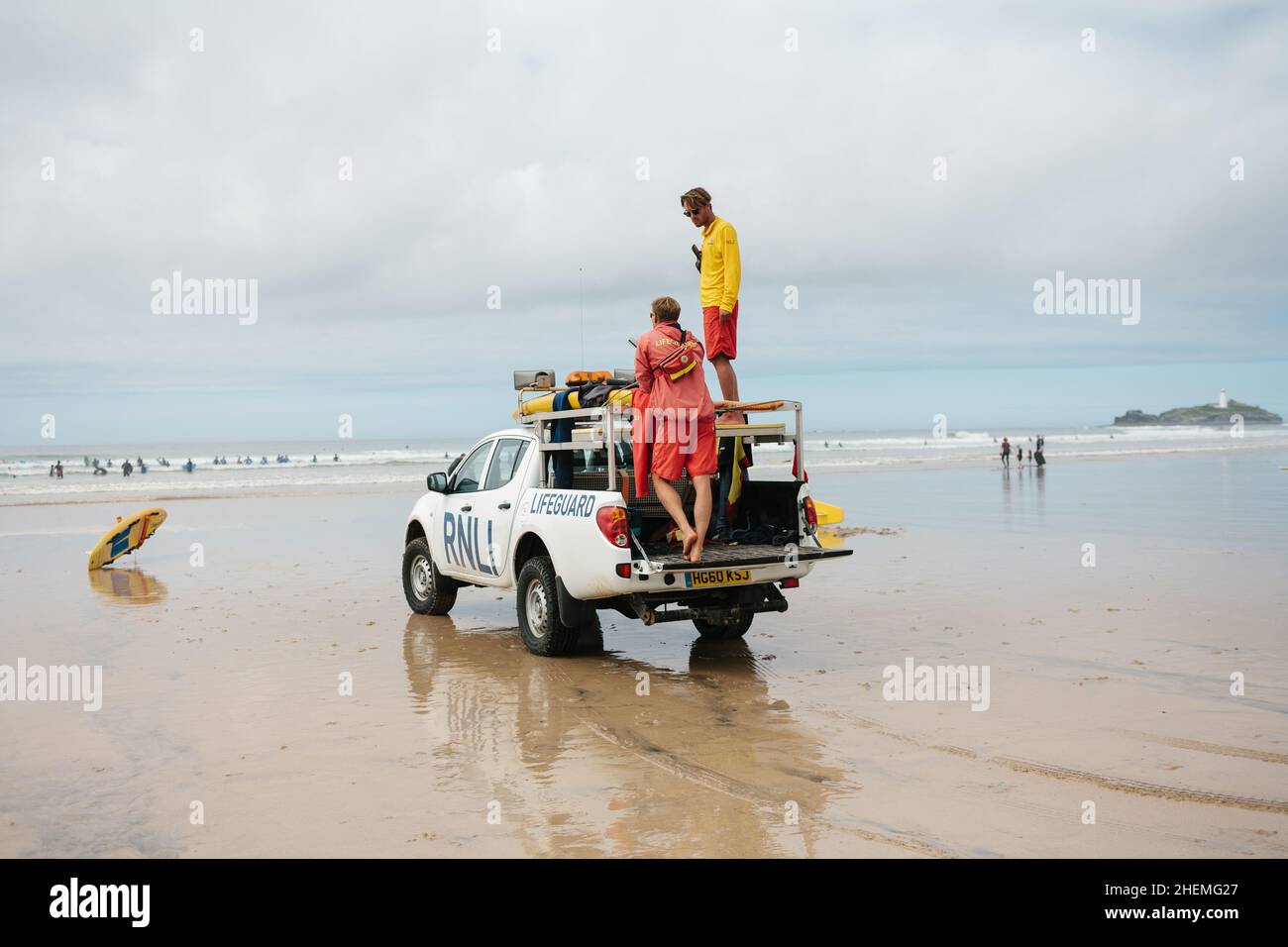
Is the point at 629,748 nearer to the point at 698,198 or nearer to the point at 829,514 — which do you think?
the point at 698,198

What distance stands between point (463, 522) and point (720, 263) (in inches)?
138

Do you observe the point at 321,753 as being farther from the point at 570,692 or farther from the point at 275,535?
the point at 275,535

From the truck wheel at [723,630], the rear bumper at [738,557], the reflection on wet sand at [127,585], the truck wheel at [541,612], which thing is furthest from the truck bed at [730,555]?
the reflection on wet sand at [127,585]

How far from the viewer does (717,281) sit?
970cm

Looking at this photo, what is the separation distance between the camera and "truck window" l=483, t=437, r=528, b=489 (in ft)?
33.7

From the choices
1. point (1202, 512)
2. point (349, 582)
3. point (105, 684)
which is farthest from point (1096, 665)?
point (1202, 512)

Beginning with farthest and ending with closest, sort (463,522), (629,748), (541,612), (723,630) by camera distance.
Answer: (463,522) → (723,630) → (541,612) → (629,748)

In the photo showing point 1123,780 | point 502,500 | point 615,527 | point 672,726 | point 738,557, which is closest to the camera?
point 1123,780

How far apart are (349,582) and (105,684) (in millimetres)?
5836

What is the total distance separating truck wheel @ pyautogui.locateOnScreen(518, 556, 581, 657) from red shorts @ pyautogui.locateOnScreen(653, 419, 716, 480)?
1408 mm

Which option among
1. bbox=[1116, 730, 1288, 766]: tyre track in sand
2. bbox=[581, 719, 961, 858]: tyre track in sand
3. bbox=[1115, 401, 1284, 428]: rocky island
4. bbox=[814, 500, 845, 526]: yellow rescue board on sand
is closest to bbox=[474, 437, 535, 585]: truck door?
bbox=[581, 719, 961, 858]: tyre track in sand

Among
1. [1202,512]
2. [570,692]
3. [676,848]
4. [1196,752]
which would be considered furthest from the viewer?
[1202,512]

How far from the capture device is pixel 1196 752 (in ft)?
20.8

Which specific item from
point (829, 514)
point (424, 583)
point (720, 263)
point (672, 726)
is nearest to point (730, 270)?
point (720, 263)
